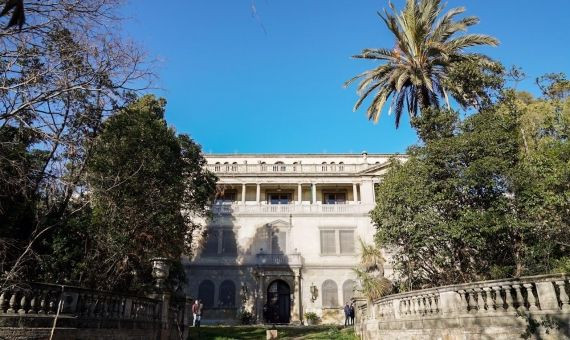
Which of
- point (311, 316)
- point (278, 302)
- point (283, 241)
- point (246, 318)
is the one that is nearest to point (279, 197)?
point (283, 241)

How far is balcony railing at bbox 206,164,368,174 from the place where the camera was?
123 feet

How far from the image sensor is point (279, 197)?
39219 millimetres

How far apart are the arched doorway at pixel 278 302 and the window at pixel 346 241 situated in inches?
218

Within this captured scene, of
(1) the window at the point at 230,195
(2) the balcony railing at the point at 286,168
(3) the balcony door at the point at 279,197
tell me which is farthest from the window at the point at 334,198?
(1) the window at the point at 230,195

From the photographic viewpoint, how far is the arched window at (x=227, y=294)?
3158 cm

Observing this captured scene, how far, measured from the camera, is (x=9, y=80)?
7953mm

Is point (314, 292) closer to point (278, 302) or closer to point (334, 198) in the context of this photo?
point (278, 302)

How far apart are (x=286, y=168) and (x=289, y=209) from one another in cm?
461

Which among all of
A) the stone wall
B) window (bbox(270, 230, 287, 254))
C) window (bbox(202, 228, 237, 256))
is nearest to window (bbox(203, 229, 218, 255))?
window (bbox(202, 228, 237, 256))

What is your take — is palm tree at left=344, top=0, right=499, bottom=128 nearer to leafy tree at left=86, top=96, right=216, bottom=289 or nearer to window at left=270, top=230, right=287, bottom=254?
leafy tree at left=86, top=96, right=216, bottom=289

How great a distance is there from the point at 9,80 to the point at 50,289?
14.3 ft

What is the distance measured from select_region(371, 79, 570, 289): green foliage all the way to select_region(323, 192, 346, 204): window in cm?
2155

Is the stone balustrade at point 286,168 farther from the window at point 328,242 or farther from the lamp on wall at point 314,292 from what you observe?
the lamp on wall at point 314,292

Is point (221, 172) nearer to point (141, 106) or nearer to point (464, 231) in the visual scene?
point (141, 106)
